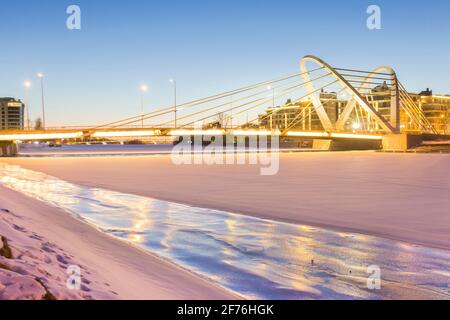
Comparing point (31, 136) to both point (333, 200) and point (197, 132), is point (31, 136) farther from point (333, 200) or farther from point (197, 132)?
point (333, 200)

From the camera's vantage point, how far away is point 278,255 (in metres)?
9.11

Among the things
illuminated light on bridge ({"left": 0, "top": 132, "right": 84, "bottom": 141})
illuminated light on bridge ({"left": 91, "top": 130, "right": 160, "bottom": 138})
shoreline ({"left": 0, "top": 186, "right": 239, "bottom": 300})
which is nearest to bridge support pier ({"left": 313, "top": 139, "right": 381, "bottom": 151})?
illuminated light on bridge ({"left": 91, "top": 130, "right": 160, "bottom": 138})

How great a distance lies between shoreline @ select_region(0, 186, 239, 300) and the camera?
18.1 feet

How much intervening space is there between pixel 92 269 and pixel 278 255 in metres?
3.48

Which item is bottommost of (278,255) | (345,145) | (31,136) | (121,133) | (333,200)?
(278,255)

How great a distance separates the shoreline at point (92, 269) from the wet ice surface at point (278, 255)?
1.52 ft

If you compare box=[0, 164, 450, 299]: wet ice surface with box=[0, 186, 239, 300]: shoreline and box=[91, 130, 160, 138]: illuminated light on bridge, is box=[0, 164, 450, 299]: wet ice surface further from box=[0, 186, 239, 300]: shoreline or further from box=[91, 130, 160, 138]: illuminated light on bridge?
box=[91, 130, 160, 138]: illuminated light on bridge

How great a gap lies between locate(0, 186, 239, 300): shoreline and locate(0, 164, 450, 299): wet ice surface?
46 cm

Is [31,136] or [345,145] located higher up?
[31,136]

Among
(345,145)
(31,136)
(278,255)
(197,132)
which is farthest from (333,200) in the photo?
(345,145)

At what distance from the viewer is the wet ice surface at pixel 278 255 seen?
7129 millimetres

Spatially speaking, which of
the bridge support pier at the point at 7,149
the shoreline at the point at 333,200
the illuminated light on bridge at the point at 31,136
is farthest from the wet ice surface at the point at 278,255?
the bridge support pier at the point at 7,149
